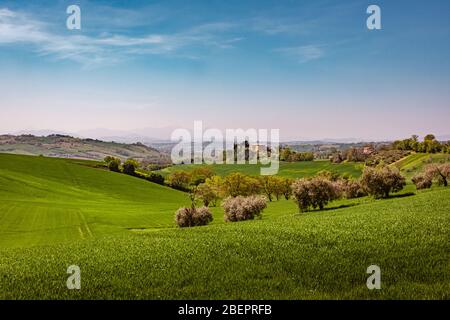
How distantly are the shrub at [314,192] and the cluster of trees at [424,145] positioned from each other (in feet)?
Answer: 345

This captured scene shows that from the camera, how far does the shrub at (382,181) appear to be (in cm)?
7231

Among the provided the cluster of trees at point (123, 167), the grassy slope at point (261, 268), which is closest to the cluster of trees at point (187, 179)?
the cluster of trees at point (123, 167)

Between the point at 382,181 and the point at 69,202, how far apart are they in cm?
7366

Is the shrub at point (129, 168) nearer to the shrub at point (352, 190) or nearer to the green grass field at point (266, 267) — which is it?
the shrub at point (352, 190)

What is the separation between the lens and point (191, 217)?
63.1 meters

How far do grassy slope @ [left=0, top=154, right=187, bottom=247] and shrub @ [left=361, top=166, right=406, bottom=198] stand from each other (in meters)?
39.1

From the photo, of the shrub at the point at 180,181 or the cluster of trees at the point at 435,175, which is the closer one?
the cluster of trees at the point at 435,175

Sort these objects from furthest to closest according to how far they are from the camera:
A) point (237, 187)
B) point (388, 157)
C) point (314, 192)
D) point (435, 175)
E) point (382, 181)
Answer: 1. point (388, 157)
2. point (237, 187)
3. point (435, 175)
4. point (382, 181)
5. point (314, 192)

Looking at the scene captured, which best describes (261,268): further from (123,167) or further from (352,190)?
(123,167)

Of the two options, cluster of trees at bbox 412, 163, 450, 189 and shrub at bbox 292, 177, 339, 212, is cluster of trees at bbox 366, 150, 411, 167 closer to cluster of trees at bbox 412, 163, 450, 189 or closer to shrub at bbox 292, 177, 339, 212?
cluster of trees at bbox 412, 163, 450, 189

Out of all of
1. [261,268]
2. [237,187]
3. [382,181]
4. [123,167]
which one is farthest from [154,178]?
[261,268]

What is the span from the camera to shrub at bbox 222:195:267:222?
6538 cm

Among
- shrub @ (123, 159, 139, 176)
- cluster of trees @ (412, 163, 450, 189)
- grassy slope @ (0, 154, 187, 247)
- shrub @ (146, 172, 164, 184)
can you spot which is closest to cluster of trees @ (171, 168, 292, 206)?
grassy slope @ (0, 154, 187, 247)
